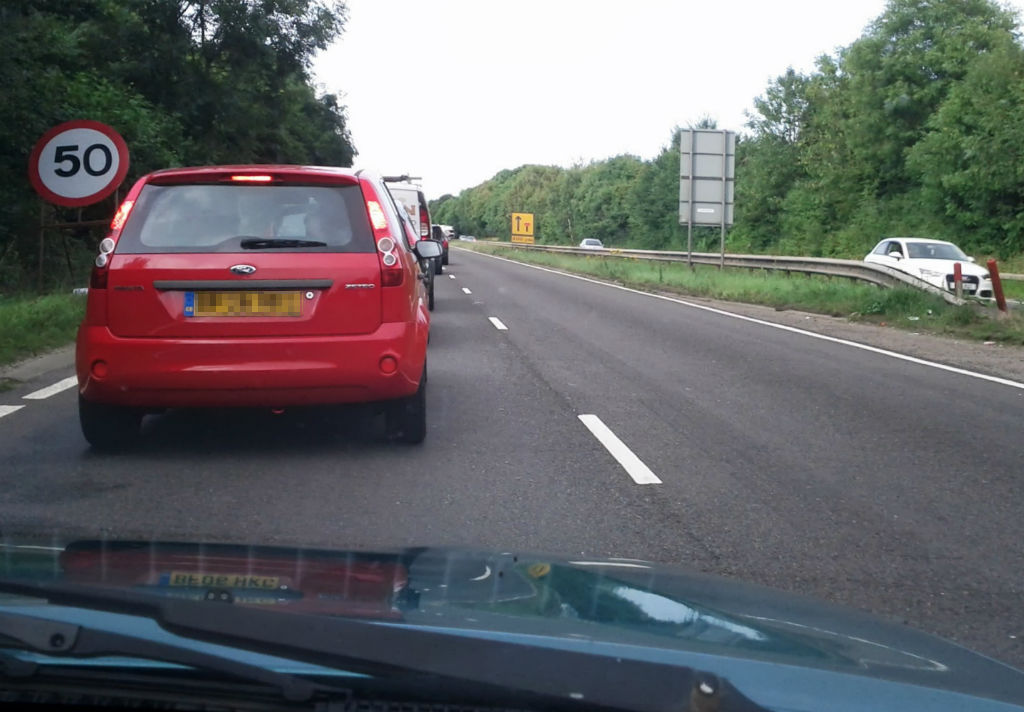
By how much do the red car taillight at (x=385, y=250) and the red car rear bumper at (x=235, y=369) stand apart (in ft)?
0.93

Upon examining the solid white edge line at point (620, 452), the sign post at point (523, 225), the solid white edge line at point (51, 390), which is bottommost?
the solid white edge line at point (620, 452)

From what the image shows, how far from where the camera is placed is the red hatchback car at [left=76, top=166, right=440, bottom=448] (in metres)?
6.74

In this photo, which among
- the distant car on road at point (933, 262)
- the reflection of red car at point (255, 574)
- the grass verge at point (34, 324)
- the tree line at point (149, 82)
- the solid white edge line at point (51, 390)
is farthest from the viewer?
the distant car on road at point (933, 262)

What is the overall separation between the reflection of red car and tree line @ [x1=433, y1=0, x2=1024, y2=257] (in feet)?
134

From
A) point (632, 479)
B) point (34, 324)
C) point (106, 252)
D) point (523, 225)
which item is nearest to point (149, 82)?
point (34, 324)

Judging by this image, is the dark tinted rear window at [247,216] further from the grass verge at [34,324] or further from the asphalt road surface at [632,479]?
the grass verge at [34,324]

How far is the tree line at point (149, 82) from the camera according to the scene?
60.2ft

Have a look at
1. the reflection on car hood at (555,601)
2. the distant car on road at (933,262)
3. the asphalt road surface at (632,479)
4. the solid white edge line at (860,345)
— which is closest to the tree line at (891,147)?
the distant car on road at (933,262)

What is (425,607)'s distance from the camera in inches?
115

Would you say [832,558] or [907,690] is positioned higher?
[907,690]

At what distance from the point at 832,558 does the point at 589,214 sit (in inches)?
4012

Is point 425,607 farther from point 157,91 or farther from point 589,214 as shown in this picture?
point 589,214

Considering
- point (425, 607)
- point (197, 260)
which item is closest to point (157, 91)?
point (197, 260)

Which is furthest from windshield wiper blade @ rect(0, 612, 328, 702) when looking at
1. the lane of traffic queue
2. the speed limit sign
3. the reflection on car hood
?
the speed limit sign
